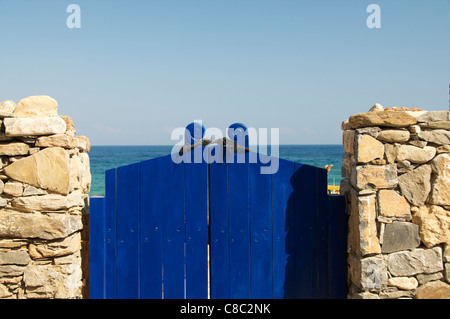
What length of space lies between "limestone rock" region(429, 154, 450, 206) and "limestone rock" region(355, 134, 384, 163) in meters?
0.39

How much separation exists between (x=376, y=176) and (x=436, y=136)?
1.65ft

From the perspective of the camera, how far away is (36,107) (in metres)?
2.53

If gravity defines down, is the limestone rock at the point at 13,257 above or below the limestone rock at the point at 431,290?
above

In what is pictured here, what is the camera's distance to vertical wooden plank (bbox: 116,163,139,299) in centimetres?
273

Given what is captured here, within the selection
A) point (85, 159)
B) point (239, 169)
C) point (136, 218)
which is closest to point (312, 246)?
point (239, 169)

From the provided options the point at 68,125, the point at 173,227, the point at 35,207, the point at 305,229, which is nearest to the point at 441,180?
the point at 305,229

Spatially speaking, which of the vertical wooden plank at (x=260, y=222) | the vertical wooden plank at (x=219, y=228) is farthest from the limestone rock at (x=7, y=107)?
the vertical wooden plank at (x=260, y=222)

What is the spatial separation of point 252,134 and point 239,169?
30 centimetres

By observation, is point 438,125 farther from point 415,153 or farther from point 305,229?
point 305,229

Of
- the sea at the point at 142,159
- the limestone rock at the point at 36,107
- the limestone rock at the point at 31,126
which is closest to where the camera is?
the limestone rock at the point at 31,126

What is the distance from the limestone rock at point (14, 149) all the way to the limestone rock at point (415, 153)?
2653 mm

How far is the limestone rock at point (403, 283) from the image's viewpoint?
2.44 meters

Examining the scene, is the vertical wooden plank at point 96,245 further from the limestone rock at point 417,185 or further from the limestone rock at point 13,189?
the limestone rock at point 417,185

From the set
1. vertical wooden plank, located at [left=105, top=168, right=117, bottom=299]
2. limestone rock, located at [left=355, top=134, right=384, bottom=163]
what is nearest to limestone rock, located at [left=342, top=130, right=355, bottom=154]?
limestone rock, located at [left=355, top=134, right=384, bottom=163]
